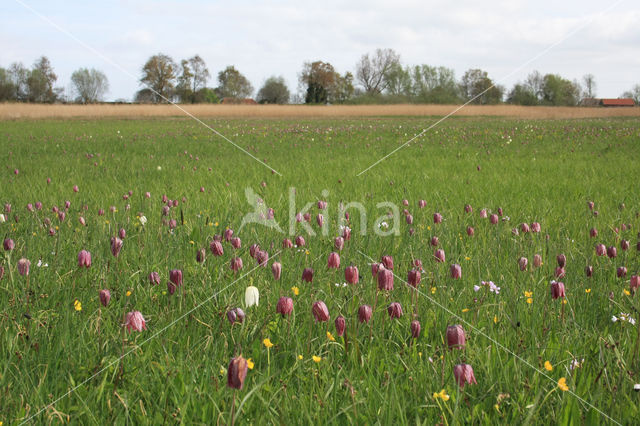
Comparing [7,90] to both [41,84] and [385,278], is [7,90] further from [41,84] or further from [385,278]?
[385,278]

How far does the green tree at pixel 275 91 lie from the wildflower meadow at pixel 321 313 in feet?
157

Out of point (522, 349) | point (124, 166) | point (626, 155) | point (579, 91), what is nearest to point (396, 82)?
point (579, 91)

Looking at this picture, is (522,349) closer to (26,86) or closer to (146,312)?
(146,312)

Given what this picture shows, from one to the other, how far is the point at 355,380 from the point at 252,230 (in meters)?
1.95

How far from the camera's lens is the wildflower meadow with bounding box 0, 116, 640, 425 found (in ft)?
5.13

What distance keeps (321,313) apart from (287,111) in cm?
3586

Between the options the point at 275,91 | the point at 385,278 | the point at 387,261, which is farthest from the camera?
the point at 275,91

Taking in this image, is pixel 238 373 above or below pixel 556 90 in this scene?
below

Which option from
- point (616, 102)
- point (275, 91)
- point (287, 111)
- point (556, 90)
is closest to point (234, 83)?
point (275, 91)

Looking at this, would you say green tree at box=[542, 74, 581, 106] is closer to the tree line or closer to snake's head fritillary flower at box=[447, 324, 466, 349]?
the tree line

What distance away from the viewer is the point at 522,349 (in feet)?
6.30

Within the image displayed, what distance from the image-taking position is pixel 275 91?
52.8 metres

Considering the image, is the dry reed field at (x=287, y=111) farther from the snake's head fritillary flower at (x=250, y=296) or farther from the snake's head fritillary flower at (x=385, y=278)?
the snake's head fritillary flower at (x=385, y=278)

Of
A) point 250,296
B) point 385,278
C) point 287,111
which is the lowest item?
point 250,296
